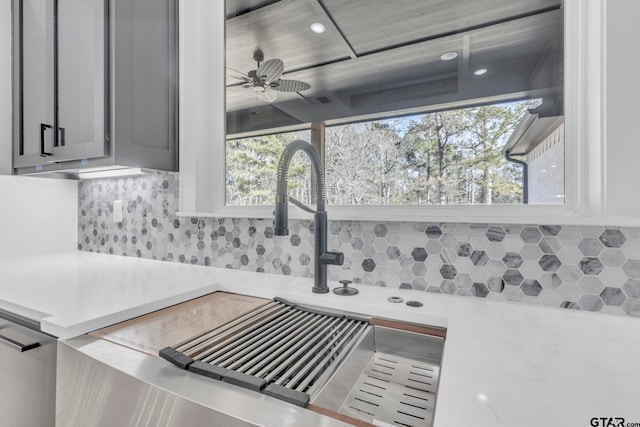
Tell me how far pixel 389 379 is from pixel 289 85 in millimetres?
1307

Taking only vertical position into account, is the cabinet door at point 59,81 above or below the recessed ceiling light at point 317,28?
below

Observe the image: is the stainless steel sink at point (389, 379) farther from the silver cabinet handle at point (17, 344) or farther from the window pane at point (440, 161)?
the silver cabinet handle at point (17, 344)

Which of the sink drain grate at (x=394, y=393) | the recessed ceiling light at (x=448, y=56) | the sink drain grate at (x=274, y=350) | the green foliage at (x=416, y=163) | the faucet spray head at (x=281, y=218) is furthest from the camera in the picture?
the recessed ceiling light at (x=448, y=56)

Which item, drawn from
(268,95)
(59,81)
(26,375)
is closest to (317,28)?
(268,95)

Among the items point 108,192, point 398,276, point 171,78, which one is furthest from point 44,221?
point 398,276

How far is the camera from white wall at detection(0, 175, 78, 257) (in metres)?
1.67

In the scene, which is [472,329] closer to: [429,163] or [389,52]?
[429,163]

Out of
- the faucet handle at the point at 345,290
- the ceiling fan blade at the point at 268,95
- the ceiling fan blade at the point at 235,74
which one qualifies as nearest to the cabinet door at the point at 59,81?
the ceiling fan blade at the point at 235,74

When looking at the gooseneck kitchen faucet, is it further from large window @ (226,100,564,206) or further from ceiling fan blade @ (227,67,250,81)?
ceiling fan blade @ (227,67,250,81)

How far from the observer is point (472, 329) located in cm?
72

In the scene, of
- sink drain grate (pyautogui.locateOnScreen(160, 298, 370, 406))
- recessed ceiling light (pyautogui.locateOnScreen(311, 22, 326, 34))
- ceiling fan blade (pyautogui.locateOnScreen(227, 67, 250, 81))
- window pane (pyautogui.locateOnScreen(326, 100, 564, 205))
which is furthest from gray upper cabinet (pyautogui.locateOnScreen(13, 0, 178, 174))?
sink drain grate (pyautogui.locateOnScreen(160, 298, 370, 406))

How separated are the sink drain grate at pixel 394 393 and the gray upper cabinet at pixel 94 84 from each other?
46.7 inches

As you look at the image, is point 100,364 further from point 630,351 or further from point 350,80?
point 350,80

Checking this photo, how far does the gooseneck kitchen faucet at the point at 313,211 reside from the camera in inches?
35.8
